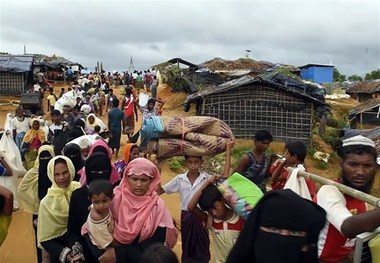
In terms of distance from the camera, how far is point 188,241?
3.94 m

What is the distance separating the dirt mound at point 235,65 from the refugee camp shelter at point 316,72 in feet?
48.7

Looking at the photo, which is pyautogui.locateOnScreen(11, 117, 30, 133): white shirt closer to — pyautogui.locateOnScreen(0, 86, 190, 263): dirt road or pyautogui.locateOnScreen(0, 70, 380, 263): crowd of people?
pyautogui.locateOnScreen(0, 86, 190, 263): dirt road

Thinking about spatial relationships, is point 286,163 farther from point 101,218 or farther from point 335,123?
point 335,123

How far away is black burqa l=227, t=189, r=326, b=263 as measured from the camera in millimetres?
1843

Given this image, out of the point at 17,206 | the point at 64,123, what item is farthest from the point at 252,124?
the point at 17,206

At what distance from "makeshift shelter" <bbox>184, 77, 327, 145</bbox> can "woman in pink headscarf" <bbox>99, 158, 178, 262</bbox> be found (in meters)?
12.6

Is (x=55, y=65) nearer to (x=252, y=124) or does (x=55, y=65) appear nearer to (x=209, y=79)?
A: (x=209, y=79)

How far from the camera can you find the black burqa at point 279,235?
1843mm

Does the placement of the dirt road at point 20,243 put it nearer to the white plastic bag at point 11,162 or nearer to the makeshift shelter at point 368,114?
the white plastic bag at point 11,162

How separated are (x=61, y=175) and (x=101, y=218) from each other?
95cm

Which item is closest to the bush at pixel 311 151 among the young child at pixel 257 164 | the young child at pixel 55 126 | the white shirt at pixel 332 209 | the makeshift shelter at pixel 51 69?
the young child at pixel 55 126

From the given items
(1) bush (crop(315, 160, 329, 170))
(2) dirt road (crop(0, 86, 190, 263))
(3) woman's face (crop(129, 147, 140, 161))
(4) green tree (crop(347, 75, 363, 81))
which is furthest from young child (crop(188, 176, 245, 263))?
(4) green tree (crop(347, 75, 363, 81))

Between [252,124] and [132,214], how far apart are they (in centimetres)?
1346

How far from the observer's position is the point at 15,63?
24.8 metres
